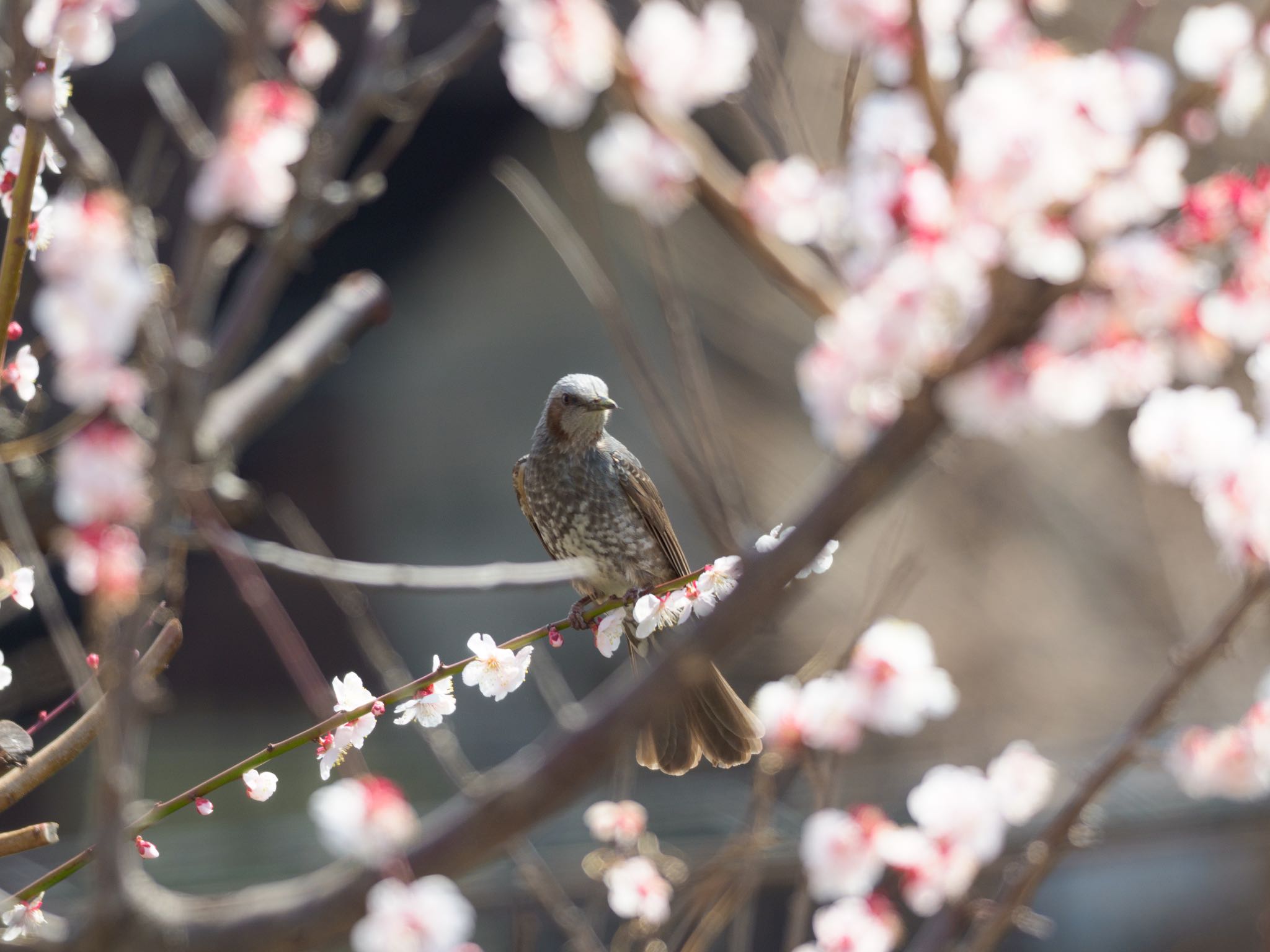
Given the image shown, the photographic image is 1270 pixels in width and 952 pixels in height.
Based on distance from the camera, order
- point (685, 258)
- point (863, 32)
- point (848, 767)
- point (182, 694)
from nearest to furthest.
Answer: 1. point (863, 32)
2. point (848, 767)
3. point (685, 258)
4. point (182, 694)

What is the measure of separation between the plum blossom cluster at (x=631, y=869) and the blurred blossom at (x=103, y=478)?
46.2 inches

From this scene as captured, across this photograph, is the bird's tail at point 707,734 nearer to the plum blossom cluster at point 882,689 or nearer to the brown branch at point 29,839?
the plum blossom cluster at point 882,689

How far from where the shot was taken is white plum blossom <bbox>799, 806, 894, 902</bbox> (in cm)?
230

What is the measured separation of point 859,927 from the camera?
239 cm

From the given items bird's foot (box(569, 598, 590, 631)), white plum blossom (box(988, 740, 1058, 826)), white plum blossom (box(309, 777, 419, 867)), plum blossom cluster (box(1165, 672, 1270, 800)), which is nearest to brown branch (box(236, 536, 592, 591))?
bird's foot (box(569, 598, 590, 631))

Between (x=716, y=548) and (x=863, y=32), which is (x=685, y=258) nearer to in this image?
(x=863, y=32)

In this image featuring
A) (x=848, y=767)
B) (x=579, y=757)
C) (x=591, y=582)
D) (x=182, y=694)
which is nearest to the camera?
(x=579, y=757)

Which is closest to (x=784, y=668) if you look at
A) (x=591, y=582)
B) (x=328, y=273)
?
(x=328, y=273)

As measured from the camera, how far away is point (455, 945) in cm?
169

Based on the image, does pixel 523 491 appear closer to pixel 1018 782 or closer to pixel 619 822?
pixel 619 822

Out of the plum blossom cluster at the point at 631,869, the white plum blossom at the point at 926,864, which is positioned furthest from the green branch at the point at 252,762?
the white plum blossom at the point at 926,864

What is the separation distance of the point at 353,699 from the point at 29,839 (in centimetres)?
45

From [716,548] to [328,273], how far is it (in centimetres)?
751

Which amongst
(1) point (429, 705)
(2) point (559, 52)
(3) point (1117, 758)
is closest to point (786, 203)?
(2) point (559, 52)
